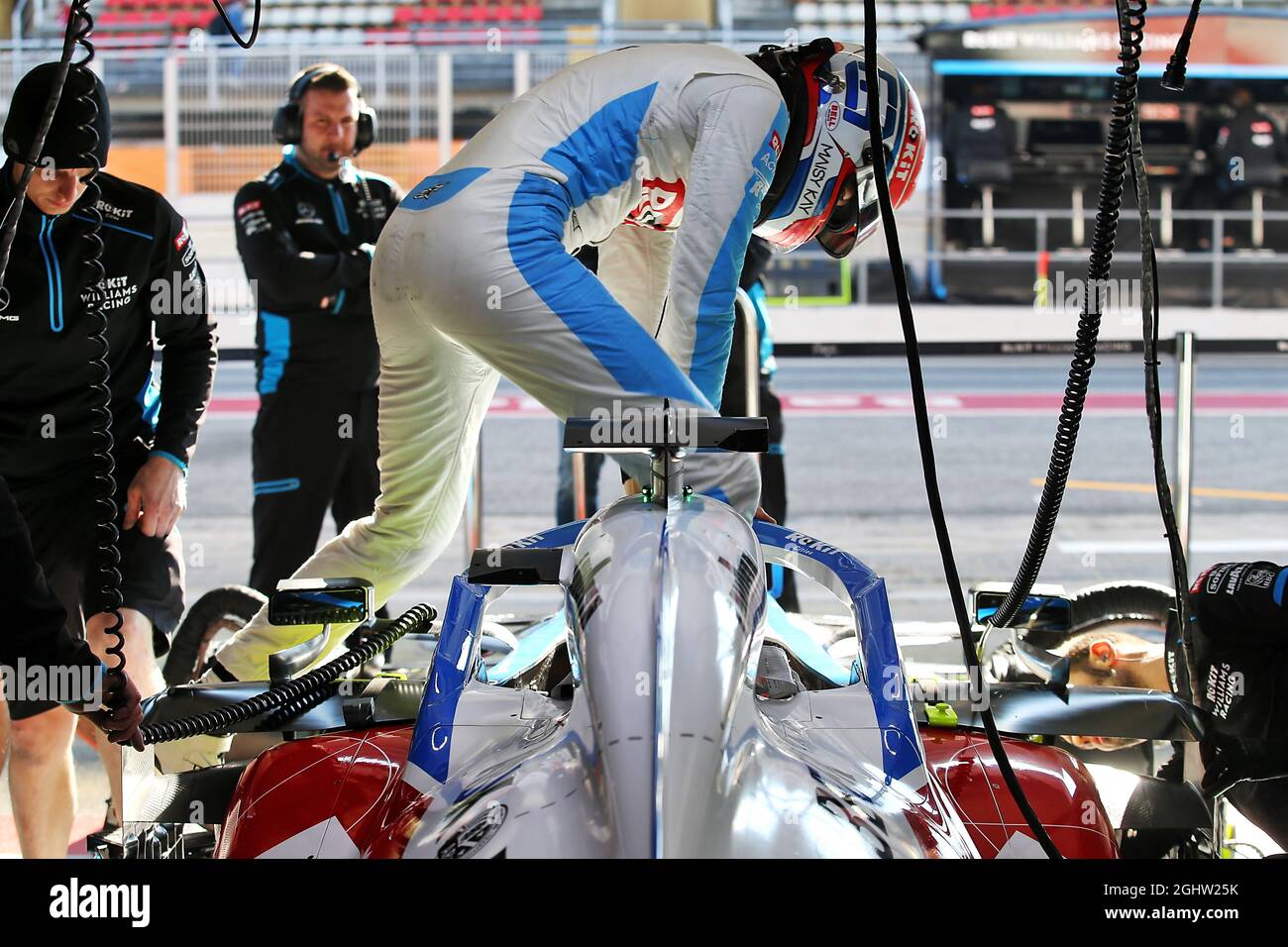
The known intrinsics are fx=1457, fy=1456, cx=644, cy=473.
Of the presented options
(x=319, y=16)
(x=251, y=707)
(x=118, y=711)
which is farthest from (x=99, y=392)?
(x=319, y=16)

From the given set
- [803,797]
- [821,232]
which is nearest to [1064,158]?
[821,232]

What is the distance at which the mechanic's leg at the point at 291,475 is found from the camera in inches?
175

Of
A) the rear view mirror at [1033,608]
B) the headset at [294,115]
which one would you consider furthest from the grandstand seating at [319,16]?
the rear view mirror at [1033,608]

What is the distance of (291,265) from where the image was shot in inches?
177

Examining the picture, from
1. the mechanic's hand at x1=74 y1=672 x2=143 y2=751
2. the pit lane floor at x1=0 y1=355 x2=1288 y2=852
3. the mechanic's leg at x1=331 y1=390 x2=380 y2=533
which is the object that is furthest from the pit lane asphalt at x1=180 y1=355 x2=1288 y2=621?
the mechanic's hand at x1=74 y1=672 x2=143 y2=751

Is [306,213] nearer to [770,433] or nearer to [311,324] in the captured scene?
[311,324]

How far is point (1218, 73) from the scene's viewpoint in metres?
16.6

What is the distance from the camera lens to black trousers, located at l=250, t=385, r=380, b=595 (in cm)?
443

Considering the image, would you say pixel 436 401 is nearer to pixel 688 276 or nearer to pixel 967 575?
pixel 688 276

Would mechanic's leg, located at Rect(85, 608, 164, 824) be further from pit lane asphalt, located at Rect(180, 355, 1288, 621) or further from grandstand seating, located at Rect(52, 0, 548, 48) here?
grandstand seating, located at Rect(52, 0, 548, 48)

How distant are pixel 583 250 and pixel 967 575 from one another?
104 inches

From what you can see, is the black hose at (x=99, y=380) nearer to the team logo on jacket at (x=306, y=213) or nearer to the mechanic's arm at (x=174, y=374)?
the mechanic's arm at (x=174, y=374)

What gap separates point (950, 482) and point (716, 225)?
6.38m

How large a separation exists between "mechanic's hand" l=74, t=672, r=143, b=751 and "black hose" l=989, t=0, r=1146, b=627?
1478 millimetres
